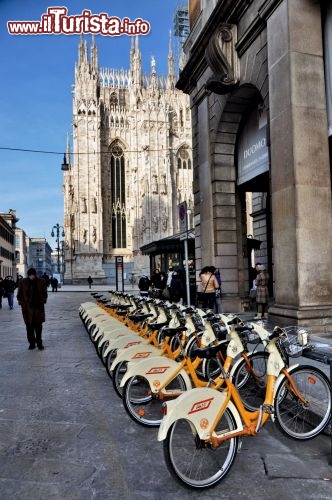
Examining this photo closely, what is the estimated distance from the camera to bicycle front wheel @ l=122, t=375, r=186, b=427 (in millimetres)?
4273

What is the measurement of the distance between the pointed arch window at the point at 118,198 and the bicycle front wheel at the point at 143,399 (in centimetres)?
5435

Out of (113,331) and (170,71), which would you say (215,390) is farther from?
(170,71)

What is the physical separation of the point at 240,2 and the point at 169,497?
33.2 ft

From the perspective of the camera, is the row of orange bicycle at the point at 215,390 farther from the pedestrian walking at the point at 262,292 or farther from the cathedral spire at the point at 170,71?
the cathedral spire at the point at 170,71

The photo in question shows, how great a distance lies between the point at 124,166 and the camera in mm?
59594

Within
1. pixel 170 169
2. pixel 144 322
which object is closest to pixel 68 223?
pixel 170 169

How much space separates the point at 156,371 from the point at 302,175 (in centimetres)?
509

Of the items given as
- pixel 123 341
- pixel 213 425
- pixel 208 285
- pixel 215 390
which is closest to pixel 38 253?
pixel 208 285

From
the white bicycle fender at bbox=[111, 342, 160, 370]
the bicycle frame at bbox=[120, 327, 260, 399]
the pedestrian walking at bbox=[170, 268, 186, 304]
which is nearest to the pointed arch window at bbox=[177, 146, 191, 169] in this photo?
the pedestrian walking at bbox=[170, 268, 186, 304]

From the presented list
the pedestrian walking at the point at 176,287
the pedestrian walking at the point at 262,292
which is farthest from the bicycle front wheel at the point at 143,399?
the pedestrian walking at the point at 176,287

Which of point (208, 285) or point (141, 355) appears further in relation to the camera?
point (208, 285)

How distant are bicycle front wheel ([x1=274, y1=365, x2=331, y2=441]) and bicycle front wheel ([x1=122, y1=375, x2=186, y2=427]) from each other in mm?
1002

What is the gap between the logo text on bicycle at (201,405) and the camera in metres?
3.07

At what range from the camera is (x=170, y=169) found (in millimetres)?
56406
